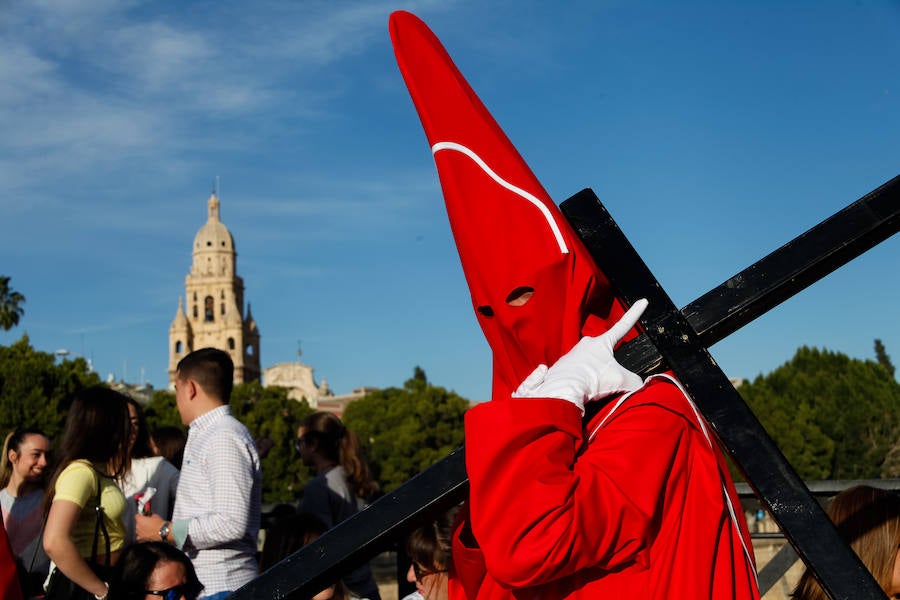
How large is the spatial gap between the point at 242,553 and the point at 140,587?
55 cm

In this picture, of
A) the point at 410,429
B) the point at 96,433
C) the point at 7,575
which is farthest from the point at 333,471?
the point at 410,429

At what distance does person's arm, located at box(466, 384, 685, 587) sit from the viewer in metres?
1.81

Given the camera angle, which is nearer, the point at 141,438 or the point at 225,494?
the point at 225,494

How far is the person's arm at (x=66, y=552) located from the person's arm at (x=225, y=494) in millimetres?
384

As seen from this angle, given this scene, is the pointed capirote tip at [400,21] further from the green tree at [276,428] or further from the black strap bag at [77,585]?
the green tree at [276,428]

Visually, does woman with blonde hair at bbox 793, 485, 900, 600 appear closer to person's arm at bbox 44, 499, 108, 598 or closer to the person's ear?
person's arm at bbox 44, 499, 108, 598

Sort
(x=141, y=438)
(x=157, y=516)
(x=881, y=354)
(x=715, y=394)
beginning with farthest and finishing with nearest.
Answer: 1. (x=881, y=354)
2. (x=141, y=438)
3. (x=157, y=516)
4. (x=715, y=394)

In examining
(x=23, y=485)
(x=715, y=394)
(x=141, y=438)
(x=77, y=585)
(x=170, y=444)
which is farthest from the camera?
(x=170, y=444)

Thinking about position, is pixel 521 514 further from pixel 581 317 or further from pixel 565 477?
pixel 581 317

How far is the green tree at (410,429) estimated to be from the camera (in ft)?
188

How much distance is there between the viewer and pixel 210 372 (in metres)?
4.36

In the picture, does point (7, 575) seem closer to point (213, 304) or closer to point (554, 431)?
point (554, 431)

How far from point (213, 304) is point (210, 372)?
377 ft

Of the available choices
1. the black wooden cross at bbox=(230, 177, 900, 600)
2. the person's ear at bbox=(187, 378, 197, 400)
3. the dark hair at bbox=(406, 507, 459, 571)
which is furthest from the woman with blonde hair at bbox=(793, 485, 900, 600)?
the person's ear at bbox=(187, 378, 197, 400)
